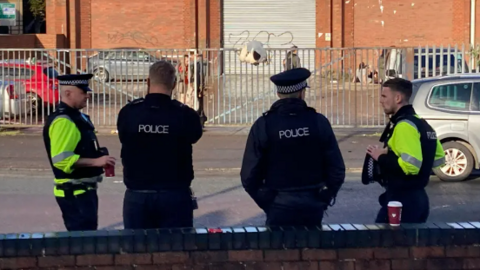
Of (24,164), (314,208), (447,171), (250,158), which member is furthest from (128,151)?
(24,164)

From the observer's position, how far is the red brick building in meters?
33.9

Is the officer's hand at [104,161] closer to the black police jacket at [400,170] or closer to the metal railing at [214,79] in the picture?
the black police jacket at [400,170]

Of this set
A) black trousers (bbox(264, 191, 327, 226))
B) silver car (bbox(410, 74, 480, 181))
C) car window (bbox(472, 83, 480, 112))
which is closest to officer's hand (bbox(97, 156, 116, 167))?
black trousers (bbox(264, 191, 327, 226))

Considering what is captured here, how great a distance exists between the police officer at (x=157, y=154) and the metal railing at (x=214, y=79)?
12112 mm

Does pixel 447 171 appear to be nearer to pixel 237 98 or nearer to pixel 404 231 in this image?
pixel 237 98

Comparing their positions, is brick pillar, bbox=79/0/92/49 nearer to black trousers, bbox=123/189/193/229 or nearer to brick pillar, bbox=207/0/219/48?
brick pillar, bbox=207/0/219/48

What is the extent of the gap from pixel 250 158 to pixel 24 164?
9.92 meters

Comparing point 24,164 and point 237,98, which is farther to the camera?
point 237,98

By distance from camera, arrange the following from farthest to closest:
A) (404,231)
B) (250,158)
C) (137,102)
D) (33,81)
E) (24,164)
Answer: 1. (33,81)
2. (24,164)
3. (137,102)
4. (250,158)
5. (404,231)

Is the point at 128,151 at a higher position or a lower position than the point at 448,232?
higher

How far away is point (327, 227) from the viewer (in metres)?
4.72

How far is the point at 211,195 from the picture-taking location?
448 inches

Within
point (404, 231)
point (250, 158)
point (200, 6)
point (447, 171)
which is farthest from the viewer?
point (200, 6)

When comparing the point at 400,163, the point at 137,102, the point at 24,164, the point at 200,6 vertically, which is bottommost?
the point at 24,164
